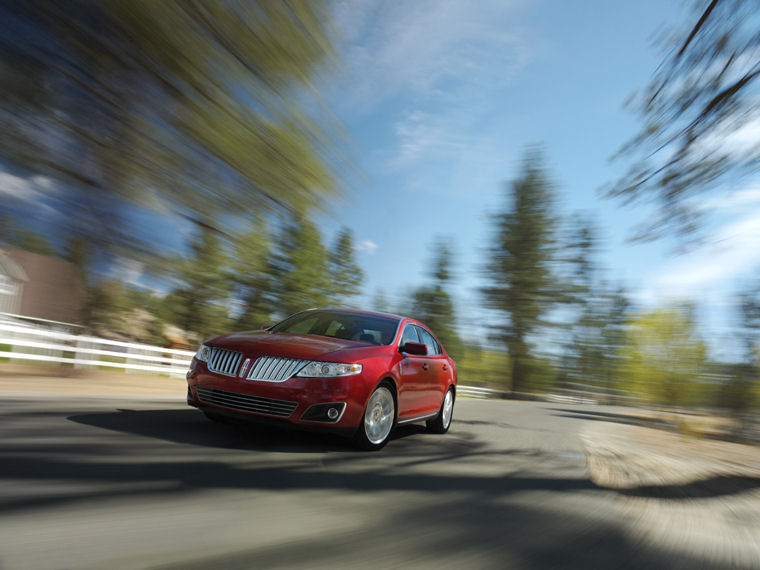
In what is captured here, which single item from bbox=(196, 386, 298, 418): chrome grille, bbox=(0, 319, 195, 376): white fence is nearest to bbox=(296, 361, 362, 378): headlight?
bbox=(196, 386, 298, 418): chrome grille

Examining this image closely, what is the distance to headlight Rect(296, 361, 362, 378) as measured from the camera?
555 cm

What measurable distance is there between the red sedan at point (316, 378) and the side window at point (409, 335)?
11cm

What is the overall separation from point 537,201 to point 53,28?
135 feet

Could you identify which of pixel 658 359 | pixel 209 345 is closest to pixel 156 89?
pixel 209 345

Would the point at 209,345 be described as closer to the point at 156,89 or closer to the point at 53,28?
the point at 156,89

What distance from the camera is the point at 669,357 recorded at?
2502 cm

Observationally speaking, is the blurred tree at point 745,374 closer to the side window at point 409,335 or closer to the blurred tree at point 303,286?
the side window at point 409,335

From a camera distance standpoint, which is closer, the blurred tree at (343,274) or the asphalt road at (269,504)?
the asphalt road at (269,504)

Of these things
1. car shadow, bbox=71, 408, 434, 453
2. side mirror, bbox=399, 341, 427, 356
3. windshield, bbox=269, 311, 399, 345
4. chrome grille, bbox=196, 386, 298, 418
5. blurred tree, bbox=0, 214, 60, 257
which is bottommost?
car shadow, bbox=71, 408, 434, 453

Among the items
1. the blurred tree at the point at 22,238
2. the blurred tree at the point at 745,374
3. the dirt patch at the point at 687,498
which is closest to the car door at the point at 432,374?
the dirt patch at the point at 687,498

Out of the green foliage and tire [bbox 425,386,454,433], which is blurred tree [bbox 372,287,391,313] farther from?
tire [bbox 425,386,454,433]

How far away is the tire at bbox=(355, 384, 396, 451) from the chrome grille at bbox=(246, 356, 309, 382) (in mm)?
881

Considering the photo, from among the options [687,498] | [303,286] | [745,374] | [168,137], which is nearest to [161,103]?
[168,137]

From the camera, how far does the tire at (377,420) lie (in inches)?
236
